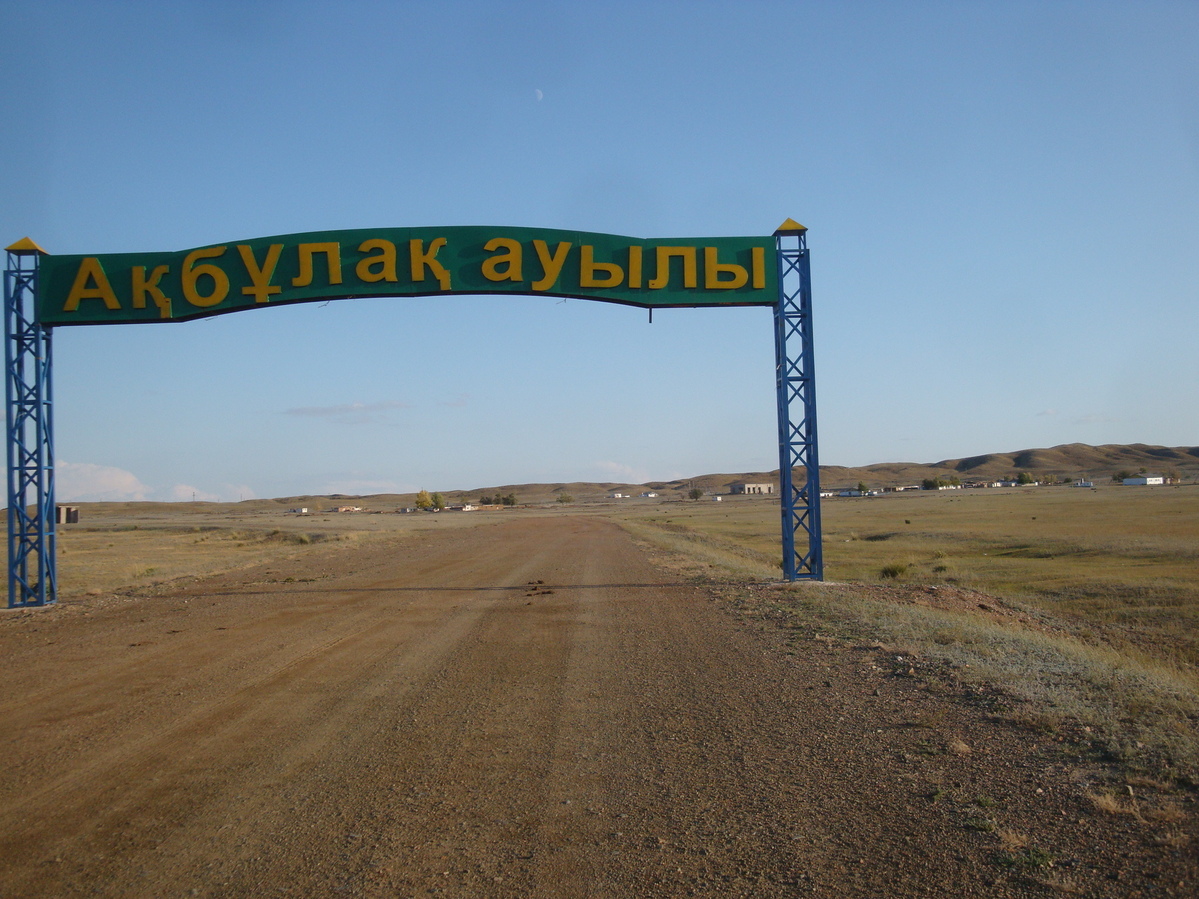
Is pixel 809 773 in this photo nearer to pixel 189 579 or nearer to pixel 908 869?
pixel 908 869

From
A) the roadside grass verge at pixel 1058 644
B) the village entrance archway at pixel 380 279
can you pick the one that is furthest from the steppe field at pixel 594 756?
the village entrance archway at pixel 380 279

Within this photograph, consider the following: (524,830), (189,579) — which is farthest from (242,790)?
(189,579)

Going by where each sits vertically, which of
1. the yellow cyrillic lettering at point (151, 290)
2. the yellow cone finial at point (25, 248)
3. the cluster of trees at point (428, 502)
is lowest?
the cluster of trees at point (428, 502)

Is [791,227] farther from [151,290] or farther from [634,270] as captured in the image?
[151,290]

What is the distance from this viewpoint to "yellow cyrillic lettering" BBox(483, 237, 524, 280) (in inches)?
660

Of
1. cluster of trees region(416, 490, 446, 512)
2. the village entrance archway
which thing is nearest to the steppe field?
the village entrance archway

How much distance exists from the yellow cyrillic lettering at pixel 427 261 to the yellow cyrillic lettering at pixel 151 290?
518 centimetres

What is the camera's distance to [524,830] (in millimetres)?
4672

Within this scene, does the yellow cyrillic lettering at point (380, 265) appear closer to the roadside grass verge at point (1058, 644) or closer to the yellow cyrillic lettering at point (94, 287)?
the yellow cyrillic lettering at point (94, 287)

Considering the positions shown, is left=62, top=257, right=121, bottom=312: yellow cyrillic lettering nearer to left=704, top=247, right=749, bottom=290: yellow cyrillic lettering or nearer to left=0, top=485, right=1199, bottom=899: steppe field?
left=0, top=485, right=1199, bottom=899: steppe field

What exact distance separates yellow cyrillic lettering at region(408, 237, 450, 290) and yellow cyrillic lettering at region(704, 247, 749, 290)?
18.0ft

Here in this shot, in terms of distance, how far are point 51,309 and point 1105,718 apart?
19.2 metres

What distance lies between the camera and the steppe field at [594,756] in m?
4.16

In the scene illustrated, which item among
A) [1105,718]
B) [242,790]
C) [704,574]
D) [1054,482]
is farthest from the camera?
[1054,482]
